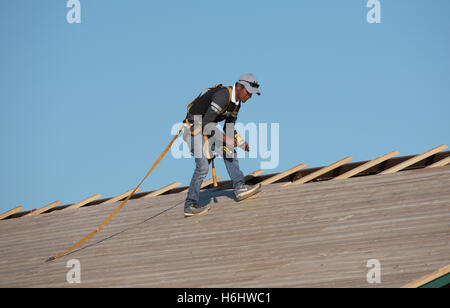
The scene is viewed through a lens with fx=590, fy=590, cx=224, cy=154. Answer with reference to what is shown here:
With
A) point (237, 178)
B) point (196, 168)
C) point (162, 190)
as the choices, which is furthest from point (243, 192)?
point (162, 190)

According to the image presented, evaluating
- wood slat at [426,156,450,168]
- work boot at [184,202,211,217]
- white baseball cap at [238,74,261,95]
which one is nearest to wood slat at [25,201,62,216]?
work boot at [184,202,211,217]

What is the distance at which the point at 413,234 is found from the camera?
5789 millimetres

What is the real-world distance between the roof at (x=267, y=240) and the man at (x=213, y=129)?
543mm

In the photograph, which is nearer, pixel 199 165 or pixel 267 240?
pixel 267 240

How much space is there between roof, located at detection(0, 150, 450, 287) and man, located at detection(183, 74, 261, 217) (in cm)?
54

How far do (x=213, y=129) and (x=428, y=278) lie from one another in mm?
3494

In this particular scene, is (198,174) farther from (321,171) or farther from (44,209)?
(44,209)

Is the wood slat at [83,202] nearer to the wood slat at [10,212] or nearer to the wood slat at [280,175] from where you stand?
the wood slat at [10,212]

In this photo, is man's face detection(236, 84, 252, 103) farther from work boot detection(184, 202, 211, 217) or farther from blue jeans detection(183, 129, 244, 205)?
work boot detection(184, 202, 211, 217)

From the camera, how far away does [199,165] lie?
24.8 ft

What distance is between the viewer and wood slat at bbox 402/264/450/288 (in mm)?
4582

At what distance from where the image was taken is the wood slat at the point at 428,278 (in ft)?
15.0
